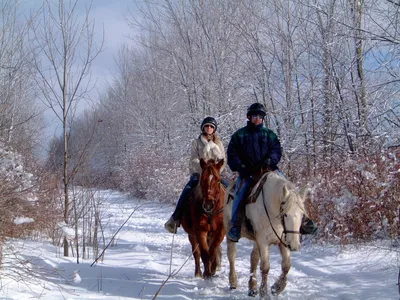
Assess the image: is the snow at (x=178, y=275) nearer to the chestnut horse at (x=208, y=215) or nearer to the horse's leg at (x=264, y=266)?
the horse's leg at (x=264, y=266)

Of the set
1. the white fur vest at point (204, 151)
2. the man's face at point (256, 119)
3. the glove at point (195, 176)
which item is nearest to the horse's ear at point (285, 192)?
the man's face at point (256, 119)

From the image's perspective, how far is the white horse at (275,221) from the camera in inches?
207

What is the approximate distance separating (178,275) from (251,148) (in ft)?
8.16

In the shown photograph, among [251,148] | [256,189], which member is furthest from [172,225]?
[256,189]

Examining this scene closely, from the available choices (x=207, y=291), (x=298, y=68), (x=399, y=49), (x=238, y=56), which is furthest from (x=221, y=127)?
(x=207, y=291)

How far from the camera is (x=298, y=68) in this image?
531 inches

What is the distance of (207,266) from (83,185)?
3.59 meters

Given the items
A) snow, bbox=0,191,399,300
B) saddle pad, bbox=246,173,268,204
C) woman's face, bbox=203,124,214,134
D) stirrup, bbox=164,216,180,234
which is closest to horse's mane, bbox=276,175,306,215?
saddle pad, bbox=246,173,268,204

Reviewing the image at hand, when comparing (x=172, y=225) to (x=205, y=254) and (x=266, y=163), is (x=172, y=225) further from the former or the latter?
(x=266, y=163)

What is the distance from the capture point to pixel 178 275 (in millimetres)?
7473

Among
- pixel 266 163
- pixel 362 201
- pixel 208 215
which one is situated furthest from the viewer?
pixel 362 201

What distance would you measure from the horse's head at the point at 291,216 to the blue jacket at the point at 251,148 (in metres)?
1.14

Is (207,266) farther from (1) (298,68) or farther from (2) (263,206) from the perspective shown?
(1) (298,68)

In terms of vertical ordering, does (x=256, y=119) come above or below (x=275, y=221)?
above
